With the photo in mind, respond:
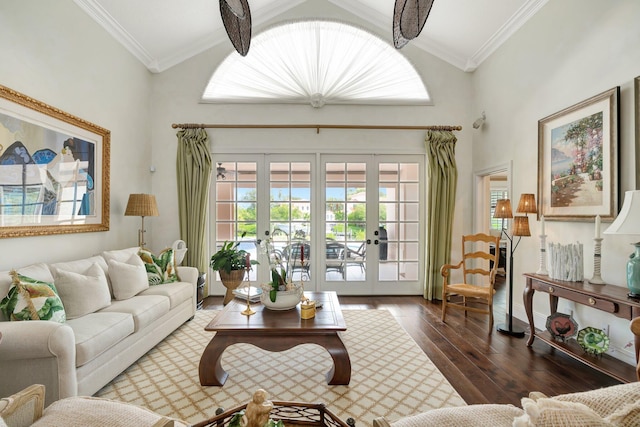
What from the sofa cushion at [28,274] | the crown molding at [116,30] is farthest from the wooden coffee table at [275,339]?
the crown molding at [116,30]

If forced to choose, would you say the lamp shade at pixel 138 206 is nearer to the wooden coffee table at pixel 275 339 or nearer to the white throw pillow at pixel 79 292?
the white throw pillow at pixel 79 292

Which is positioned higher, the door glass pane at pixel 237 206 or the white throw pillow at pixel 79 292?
the door glass pane at pixel 237 206

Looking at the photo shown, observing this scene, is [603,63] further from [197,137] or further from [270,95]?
[197,137]

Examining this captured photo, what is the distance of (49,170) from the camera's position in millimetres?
2908

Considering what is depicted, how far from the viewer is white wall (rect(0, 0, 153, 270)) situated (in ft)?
8.52

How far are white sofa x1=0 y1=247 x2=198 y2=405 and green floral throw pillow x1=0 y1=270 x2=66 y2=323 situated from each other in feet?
0.29

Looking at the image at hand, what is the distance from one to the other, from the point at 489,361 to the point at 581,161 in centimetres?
208

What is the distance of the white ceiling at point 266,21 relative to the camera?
365 cm

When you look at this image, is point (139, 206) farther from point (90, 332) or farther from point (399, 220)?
point (399, 220)

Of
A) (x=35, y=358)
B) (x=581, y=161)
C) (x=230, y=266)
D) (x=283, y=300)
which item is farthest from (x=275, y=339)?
(x=581, y=161)

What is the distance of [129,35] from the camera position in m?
3.98

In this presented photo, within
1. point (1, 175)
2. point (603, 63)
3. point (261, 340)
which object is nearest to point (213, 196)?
point (1, 175)

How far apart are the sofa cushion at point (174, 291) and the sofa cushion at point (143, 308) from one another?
0.12 m

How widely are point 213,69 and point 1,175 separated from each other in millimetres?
3109
